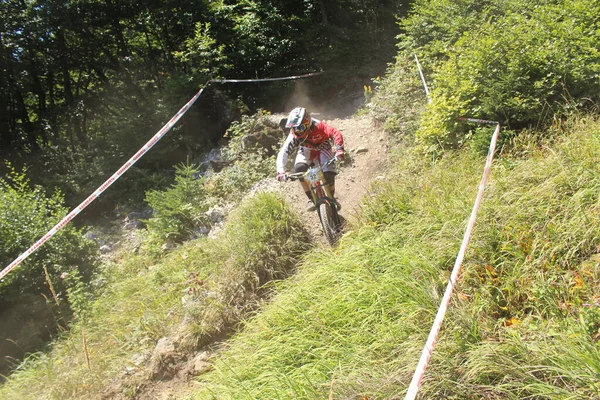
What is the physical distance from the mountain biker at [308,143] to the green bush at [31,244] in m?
4.96

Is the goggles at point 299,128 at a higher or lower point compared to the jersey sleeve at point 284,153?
higher

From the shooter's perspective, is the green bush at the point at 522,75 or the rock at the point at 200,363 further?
the green bush at the point at 522,75

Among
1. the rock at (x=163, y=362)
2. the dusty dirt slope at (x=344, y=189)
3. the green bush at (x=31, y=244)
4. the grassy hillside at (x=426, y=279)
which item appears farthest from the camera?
the green bush at (x=31, y=244)

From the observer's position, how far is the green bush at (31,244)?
7114 millimetres

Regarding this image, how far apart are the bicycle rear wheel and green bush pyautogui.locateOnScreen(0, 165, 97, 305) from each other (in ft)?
17.3

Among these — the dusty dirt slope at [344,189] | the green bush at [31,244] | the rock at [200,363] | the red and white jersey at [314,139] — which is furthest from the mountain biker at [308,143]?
the green bush at [31,244]

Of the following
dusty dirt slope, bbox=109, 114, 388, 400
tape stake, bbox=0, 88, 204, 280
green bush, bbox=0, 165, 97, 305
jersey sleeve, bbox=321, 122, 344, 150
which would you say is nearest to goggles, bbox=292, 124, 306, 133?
jersey sleeve, bbox=321, 122, 344, 150

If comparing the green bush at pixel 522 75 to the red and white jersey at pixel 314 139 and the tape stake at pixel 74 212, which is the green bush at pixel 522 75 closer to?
the red and white jersey at pixel 314 139

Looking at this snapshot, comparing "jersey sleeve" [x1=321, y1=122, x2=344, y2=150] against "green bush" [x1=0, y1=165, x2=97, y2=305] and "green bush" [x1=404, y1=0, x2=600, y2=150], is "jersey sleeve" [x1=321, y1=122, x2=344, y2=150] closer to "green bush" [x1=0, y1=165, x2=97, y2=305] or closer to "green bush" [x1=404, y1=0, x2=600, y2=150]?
"green bush" [x1=404, y1=0, x2=600, y2=150]

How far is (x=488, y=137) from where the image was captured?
533 cm

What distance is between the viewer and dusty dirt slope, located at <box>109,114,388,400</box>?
4.43 metres

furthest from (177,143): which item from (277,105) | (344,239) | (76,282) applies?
(344,239)

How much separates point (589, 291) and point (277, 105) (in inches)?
520

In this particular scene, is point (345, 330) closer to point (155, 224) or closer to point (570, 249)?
point (570, 249)
